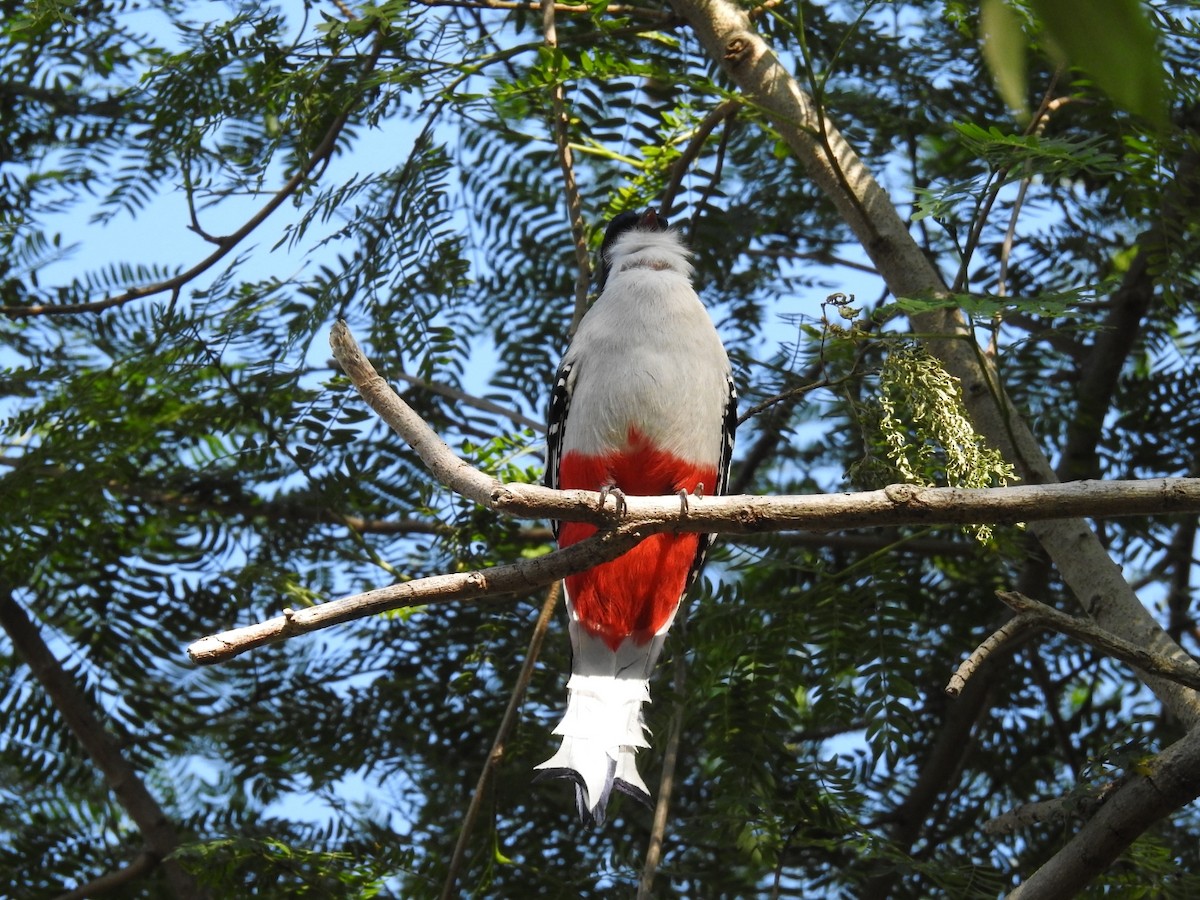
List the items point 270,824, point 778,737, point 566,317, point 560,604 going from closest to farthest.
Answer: point 778,737 → point 270,824 → point 560,604 → point 566,317

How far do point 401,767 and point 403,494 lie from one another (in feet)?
3.07

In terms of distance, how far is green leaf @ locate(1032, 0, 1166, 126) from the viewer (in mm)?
496

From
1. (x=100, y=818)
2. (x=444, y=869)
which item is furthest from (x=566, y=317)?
(x=100, y=818)

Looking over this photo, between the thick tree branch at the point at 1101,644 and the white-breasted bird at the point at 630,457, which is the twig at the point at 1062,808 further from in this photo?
the white-breasted bird at the point at 630,457

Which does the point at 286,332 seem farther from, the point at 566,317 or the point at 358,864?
the point at 358,864

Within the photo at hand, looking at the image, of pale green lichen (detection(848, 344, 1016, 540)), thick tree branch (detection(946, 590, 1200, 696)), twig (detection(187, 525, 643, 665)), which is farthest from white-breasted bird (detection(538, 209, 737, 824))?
thick tree branch (detection(946, 590, 1200, 696))

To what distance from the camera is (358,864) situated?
11.6ft

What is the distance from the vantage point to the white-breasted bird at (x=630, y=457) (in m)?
3.38

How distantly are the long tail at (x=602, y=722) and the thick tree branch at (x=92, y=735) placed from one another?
4.93 feet

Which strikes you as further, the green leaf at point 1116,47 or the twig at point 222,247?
the twig at point 222,247

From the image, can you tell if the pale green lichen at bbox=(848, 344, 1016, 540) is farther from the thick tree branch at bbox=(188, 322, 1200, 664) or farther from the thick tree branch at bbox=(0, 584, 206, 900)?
the thick tree branch at bbox=(0, 584, 206, 900)

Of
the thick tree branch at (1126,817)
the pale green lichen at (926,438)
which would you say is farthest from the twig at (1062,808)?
the pale green lichen at (926,438)

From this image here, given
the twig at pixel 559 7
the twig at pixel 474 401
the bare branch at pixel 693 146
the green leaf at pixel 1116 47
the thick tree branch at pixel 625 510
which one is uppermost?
the twig at pixel 559 7

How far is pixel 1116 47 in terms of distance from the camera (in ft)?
1.68
